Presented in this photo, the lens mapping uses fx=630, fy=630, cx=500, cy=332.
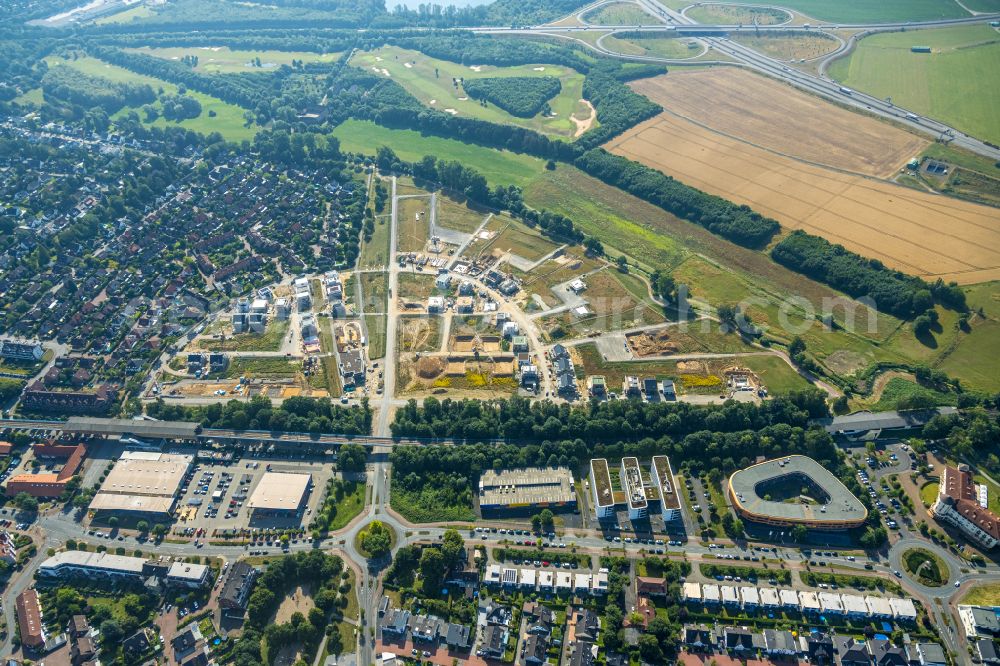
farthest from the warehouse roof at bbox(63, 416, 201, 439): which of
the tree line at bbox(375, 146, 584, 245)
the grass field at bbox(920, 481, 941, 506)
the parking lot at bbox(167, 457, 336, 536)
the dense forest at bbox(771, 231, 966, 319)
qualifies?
the dense forest at bbox(771, 231, 966, 319)

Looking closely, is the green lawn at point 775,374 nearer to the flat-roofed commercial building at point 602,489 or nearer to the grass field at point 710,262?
the grass field at point 710,262

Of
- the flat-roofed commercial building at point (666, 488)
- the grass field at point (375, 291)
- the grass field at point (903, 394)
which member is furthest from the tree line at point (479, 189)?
the grass field at point (903, 394)

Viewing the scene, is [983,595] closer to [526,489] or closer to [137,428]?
[526,489]

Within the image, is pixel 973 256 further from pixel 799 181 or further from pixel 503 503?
pixel 503 503

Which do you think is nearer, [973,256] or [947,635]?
[947,635]

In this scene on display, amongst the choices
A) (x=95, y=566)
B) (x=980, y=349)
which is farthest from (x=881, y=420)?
(x=95, y=566)

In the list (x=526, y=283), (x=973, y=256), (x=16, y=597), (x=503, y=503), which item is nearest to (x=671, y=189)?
(x=526, y=283)
